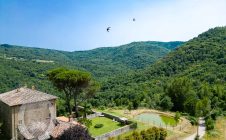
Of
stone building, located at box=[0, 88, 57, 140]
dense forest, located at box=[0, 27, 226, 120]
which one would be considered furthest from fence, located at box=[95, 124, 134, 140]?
dense forest, located at box=[0, 27, 226, 120]

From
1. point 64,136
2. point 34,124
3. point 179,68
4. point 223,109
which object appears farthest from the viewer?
point 179,68

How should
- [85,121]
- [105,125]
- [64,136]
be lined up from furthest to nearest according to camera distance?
[105,125]
[85,121]
[64,136]

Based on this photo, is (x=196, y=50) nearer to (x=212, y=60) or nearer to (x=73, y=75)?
(x=212, y=60)

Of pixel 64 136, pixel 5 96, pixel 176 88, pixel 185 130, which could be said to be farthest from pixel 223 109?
pixel 5 96

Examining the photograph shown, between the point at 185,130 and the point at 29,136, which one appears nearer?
the point at 29,136

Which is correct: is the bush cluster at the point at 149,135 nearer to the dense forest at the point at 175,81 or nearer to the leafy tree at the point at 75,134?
the leafy tree at the point at 75,134

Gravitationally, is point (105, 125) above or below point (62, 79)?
below

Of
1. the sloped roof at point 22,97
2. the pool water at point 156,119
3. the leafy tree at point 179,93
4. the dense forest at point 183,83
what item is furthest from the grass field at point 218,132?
the sloped roof at point 22,97
